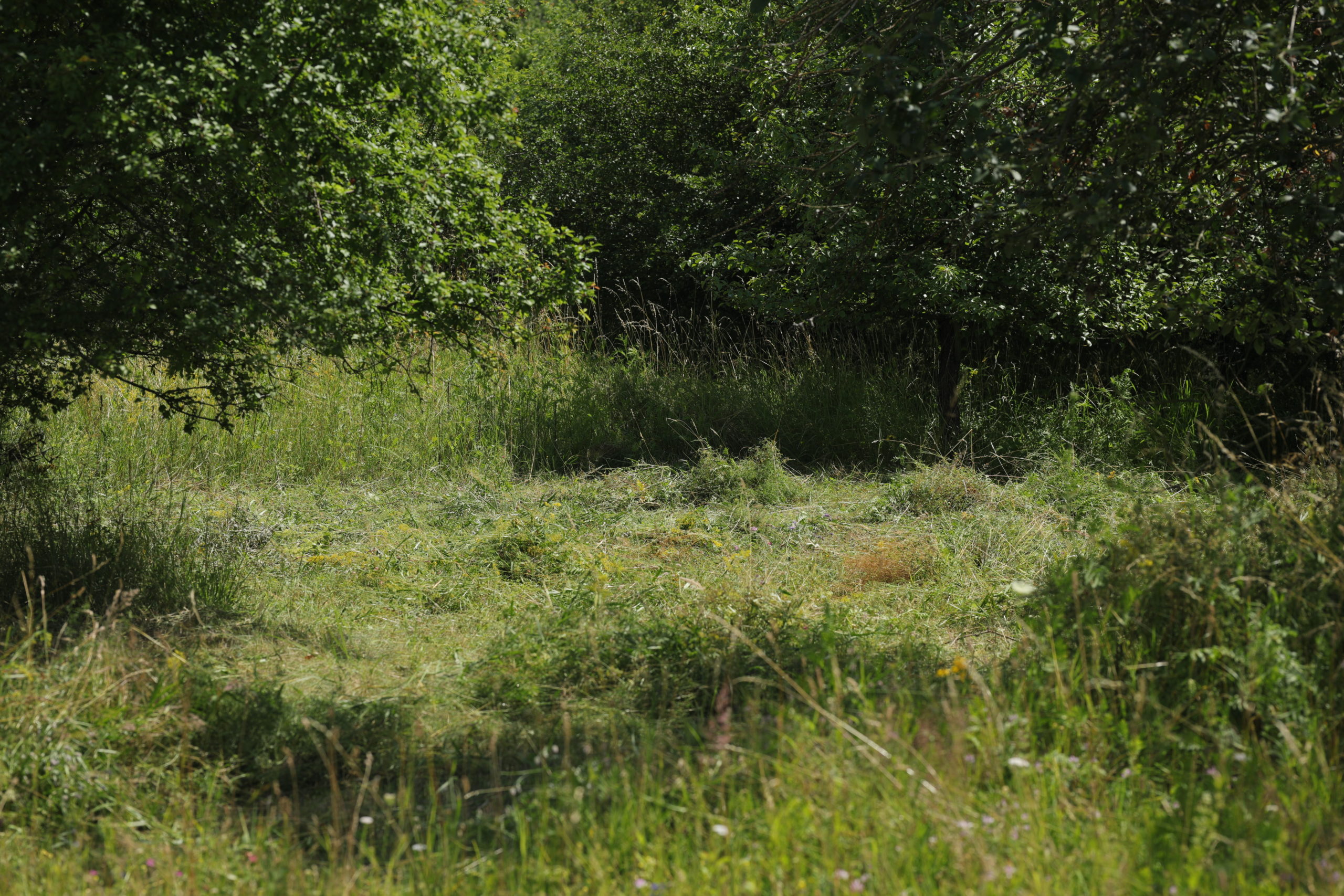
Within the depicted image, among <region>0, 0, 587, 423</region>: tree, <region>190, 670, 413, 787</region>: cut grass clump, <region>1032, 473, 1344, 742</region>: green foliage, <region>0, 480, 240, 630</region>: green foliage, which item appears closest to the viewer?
<region>1032, 473, 1344, 742</region>: green foliage

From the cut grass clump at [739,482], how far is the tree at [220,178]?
9.88ft

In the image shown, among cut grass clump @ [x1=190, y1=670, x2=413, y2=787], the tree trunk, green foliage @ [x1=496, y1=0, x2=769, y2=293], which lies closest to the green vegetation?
cut grass clump @ [x1=190, y1=670, x2=413, y2=787]

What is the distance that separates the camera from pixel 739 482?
7672 millimetres

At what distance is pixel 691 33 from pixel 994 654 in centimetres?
1051

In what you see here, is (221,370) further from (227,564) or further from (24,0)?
(24,0)

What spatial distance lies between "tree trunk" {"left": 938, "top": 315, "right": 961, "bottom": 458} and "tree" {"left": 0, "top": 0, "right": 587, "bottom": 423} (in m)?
5.37

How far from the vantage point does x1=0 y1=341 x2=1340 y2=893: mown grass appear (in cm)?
260

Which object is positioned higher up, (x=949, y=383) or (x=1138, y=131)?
(x=1138, y=131)

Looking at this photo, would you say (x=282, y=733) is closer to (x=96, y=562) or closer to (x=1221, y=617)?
(x=96, y=562)

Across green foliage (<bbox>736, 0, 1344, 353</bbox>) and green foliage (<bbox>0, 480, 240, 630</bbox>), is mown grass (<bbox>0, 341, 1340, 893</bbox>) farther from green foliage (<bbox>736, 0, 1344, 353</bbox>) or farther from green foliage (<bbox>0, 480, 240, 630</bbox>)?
green foliage (<bbox>736, 0, 1344, 353</bbox>)

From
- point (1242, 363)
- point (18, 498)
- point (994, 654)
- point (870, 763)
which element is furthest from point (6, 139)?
point (1242, 363)

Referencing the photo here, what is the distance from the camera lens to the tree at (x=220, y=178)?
152 inches

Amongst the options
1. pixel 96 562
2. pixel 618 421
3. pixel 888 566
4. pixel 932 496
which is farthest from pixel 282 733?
pixel 618 421

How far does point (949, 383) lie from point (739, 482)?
113 inches
